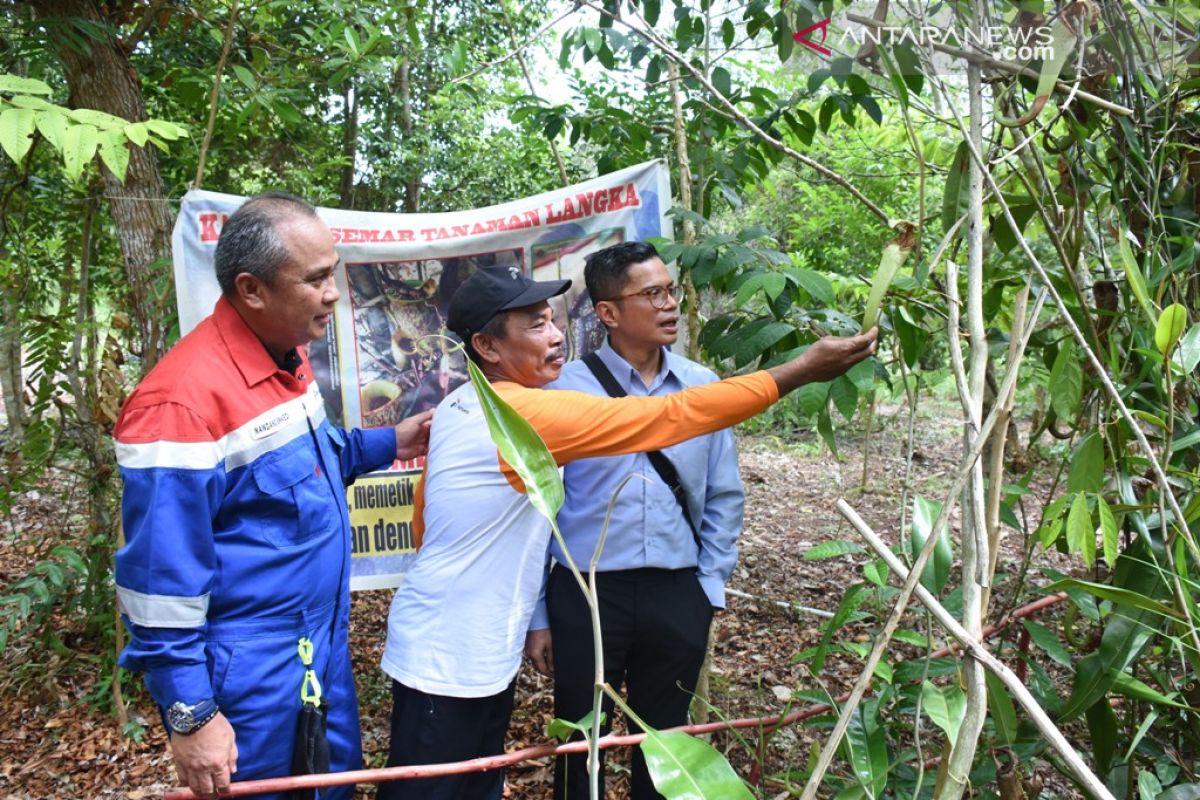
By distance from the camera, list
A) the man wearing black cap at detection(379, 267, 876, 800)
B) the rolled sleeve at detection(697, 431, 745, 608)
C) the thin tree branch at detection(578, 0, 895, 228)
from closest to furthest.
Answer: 1. the thin tree branch at detection(578, 0, 895, 228)
2. the man wearing black cap at detection(379, 267, 876, 800)
3. the rolled sleeve at detection(697, 431, 745, 608)

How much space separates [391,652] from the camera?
1.77m

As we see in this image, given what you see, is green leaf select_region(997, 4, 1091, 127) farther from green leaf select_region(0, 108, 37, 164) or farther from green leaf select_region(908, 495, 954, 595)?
green leaf select_region(0, 108, 37, 164)

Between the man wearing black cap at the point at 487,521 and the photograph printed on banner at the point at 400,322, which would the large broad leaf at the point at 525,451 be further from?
the photograph printed on banner at the point at 400,322

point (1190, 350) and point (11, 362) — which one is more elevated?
point (11, 362)

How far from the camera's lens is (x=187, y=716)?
4.56 ft

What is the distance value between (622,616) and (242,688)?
837mm

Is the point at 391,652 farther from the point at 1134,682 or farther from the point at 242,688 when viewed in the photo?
the point at 1134,682

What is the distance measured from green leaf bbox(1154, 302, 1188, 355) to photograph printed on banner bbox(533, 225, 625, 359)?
5.46 ft

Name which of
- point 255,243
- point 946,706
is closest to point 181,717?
point 255,243

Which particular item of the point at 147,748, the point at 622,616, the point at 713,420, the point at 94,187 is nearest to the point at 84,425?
the point at 94,187

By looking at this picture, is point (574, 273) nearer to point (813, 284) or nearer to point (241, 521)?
point (813, 284)

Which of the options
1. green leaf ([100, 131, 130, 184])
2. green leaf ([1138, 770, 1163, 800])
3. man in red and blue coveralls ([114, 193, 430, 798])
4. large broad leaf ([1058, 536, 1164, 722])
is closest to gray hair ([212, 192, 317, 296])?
man in red and blue coveralls ([114, 193, 430, 798])

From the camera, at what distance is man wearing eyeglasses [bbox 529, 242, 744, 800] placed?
6.48ft

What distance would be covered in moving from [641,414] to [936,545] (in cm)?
68
